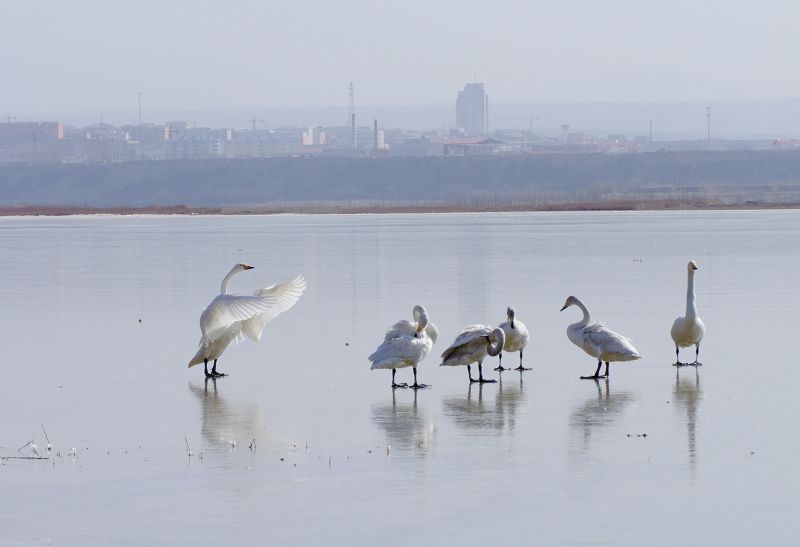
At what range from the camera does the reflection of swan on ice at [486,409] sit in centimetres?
1050

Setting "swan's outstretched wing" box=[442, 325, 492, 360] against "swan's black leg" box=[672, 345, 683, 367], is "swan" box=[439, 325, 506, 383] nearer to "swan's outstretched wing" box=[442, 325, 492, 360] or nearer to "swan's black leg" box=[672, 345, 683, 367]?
"swan's outstretched wing" box=[442, 325, 492, 360]

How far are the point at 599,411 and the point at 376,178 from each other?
434 feet

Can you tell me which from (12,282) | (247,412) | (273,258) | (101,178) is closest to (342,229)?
(273,258)

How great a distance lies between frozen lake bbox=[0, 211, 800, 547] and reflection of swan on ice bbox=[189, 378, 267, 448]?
3 centimetres

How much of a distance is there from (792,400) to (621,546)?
4.52 meters

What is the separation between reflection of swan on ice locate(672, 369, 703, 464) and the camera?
960cm

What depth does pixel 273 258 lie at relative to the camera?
31625 millimetres

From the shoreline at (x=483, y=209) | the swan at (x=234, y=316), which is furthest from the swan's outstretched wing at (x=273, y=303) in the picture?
the shoreline at (x=483, y=209)

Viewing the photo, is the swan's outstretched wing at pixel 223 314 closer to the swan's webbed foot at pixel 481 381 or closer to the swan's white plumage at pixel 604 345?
the swan's webbed foot at pixel 481 381

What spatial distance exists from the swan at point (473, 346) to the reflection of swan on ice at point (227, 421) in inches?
74.5

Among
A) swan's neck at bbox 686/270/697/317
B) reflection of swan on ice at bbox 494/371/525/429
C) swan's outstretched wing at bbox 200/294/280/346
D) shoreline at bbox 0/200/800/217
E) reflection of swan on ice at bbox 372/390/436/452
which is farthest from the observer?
shoreline at bbox 0/200/800/217

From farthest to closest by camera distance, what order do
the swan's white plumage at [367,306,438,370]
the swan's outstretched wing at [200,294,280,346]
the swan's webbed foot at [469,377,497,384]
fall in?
1. the swan's outstretched wing at [200,294,280,346]
2. the swan's webbed foot at [469,377,497,384]
3. the swan's white plumage at [367,306,438,370]

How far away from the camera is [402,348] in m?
12.2

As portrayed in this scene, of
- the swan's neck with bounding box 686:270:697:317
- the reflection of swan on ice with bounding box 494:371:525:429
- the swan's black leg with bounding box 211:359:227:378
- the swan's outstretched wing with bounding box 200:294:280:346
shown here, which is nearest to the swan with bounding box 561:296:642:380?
the reflection of swan on ice with bounding box 494:371:525:429
